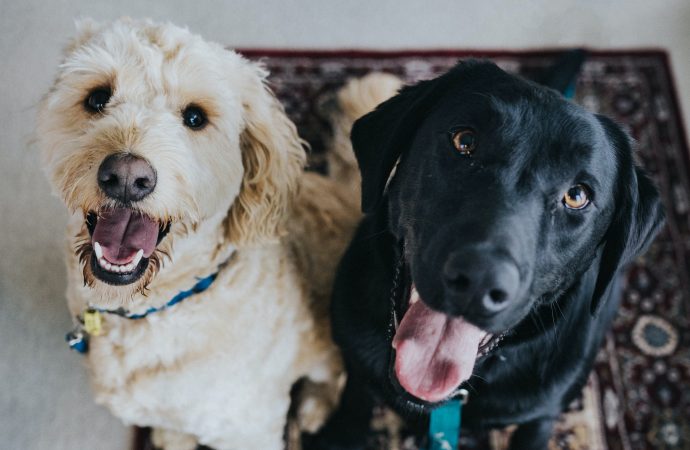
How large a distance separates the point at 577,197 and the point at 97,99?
0.87m

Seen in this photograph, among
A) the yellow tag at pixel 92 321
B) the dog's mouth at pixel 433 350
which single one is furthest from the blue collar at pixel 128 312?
the dog's mouth at pixel 433 350

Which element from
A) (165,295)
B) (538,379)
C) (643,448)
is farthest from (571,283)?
(643,448)

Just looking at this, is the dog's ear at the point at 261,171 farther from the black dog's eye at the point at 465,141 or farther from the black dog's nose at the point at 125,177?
the black dog's eye at the point at 465,141

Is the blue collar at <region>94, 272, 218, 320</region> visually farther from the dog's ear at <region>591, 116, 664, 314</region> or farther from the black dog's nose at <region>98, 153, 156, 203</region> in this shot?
the dog's ear at <region>591, 116, 664, 314</region>

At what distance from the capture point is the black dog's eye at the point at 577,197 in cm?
105

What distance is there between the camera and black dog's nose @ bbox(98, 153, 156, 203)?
1.04 metres

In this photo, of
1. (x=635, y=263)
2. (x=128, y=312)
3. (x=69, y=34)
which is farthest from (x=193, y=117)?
(x=635, y=263)

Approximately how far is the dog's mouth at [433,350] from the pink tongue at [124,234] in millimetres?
489

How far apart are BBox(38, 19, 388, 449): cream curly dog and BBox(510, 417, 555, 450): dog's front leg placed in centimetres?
50

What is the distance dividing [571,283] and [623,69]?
1.40 m

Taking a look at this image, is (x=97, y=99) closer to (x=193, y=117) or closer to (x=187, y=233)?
(x=193, y=117)

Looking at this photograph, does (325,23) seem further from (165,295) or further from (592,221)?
(592,221)

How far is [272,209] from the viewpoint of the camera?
4.30ft

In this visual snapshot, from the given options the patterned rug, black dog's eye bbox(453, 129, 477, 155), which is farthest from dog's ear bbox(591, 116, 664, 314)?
the patterned rug
